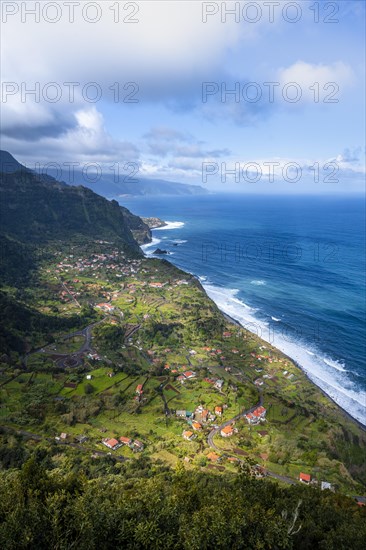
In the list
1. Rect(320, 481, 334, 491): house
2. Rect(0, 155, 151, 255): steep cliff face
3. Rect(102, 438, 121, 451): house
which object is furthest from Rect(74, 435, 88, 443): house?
Rect(0, 155, 151, 255): steep cliff face

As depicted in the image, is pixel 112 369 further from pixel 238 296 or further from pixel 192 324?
pixel 238 296

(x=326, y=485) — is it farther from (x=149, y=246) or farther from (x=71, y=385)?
(x=149, y=246)

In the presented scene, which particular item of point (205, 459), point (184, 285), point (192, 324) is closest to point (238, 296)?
point (184, 285)

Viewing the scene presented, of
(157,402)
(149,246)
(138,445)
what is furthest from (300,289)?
(149,246)

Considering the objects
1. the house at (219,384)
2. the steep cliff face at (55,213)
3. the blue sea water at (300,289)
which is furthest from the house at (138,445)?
the steep cliff face at (55,213)

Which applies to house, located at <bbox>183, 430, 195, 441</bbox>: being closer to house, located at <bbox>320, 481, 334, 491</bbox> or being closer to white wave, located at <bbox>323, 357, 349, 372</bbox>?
house, located at <bbox>320, 481, 334, 491</bbox>

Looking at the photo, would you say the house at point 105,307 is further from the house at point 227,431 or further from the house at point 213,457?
the house at point 213,457
